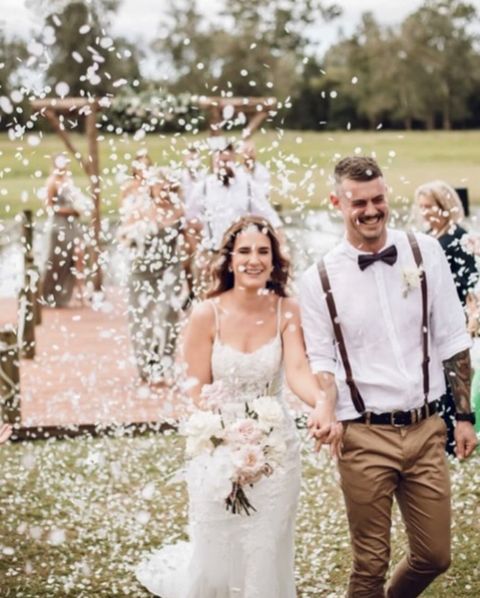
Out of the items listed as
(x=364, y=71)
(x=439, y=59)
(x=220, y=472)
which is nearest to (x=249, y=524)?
(x=220, y=472)

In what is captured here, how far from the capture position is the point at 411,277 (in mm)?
4004

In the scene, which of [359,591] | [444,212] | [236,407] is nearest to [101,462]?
[444,212]

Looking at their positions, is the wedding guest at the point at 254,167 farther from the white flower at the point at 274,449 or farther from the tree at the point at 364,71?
the tree at the point at 364,71

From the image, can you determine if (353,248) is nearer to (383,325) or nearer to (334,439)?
(383,325)

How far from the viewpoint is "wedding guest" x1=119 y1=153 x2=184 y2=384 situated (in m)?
9.07

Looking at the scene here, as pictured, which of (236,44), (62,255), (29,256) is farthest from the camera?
(236,44)

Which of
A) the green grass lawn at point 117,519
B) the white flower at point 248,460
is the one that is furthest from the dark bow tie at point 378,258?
the green grass lawn at point 117,519

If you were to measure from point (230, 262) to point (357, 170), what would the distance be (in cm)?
76

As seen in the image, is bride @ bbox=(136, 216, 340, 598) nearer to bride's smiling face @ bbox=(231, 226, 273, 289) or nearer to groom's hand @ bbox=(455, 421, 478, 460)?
bride's smiling face @ bbox=(231, 226, 273, 289)

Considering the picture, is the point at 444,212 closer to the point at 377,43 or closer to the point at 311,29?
the point at 311,29

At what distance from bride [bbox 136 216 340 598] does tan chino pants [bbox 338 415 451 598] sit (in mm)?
403

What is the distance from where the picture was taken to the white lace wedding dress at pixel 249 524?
14.5 feet

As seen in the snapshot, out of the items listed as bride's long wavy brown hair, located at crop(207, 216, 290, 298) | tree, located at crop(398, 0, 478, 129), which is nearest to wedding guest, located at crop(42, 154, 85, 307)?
bride's long wavy brown hair, located at crop(207, 216, 290, 298)

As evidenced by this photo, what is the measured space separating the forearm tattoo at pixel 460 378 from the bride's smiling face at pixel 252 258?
76cm
